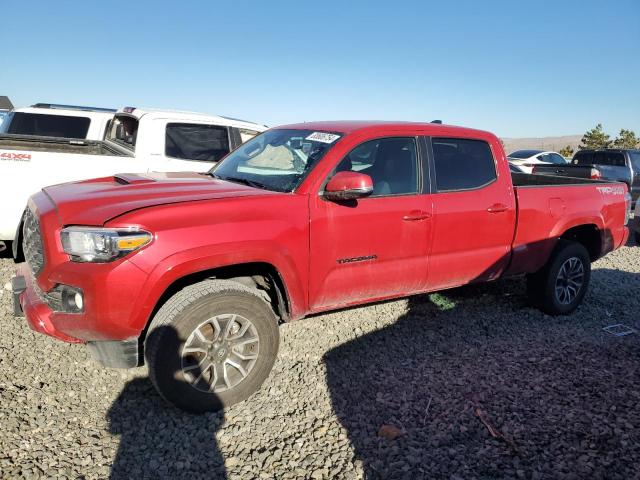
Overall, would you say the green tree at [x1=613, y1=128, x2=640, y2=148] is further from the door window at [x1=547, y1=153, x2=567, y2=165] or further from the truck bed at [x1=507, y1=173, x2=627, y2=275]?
the truck bed at [x1=507, y1=173, x2=627, y2=275]

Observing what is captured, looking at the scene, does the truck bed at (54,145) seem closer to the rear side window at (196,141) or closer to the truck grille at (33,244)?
the rear side window at (196,141)

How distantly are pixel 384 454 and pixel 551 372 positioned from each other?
1.80m

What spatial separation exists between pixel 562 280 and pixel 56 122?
7.83 metres

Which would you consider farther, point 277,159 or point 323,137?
point 277,159

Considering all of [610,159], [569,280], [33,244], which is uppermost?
[610,159]

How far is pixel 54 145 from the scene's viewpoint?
5.75m

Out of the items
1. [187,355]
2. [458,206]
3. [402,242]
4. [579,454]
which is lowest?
[579,454]

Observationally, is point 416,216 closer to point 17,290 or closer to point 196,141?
point 17,290

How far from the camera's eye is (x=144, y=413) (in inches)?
120

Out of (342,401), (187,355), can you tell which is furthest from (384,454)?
(187,355)

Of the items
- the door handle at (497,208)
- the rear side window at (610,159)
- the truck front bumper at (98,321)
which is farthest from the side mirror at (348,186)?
the rear side window at (610,159)

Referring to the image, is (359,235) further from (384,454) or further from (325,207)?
(384,454)

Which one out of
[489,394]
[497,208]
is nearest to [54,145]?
[497,208]

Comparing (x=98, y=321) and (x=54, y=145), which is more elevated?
(x=54, y=145)
